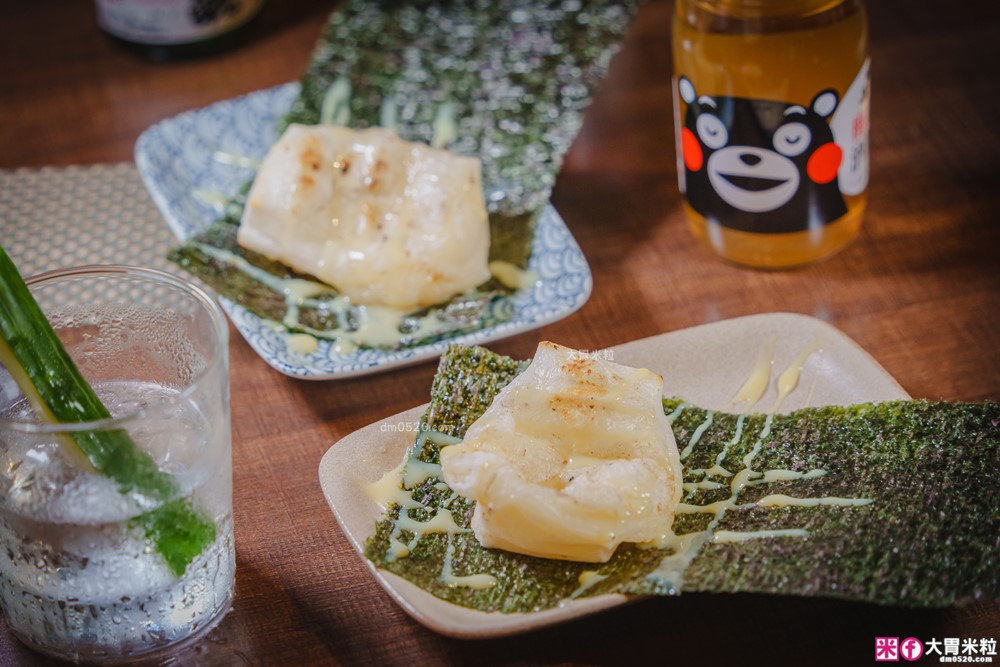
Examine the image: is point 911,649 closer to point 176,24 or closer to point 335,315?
point 335,315

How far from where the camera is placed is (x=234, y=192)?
164cm

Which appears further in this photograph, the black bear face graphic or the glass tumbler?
the black bear face graphic

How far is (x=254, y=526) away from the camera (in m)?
1.14

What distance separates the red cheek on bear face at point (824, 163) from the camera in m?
1.31

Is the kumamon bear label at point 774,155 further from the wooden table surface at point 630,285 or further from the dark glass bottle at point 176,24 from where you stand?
the dark glass bottle at point 176,24

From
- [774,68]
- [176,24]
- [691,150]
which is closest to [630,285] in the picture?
[691,150]

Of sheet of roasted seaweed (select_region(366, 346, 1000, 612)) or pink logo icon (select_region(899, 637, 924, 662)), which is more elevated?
sheet of roasted seaweed (select_region(366, 346, 1000, 612))

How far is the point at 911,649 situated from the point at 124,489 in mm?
689

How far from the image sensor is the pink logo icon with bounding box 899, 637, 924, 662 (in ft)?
3.21

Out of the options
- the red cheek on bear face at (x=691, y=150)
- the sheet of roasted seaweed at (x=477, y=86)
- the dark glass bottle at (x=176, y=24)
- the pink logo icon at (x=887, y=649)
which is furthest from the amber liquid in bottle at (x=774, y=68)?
the dark glass bottle at (x=176, y=24)

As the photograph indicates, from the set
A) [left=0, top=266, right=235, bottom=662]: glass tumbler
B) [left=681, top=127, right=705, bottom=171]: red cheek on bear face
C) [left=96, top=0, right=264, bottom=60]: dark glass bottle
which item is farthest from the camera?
[left=96, top=0, right=264, bottom=60]: dark glass bottle

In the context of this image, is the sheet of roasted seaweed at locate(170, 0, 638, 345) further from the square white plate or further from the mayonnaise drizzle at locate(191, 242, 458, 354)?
the square white plate

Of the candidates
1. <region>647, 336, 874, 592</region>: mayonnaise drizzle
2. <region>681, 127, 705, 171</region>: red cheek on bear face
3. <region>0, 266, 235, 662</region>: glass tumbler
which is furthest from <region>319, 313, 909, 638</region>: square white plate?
<region>681, 127, 705, 171</region>: red cheek on bear face

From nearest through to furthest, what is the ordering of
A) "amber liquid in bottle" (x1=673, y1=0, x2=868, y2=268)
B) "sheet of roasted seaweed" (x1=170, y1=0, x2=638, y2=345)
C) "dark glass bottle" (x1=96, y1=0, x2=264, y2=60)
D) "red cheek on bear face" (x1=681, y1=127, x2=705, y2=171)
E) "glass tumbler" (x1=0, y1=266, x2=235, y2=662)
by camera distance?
"glass tumbler" (x1=0, y1=266, x2=235, y2=662)
"amber liquid in bottle" (x1=673, y1=0, x2=868, y2=268)
"red cheek on bear face" (x1=681, y1=127, x2=705, y2=171)
"sheet of roasted seaweed" (x1=170, y1=0, x2=638, y2=345)
"dark glass bottle" (x1=96, y1=0, x2=264, y2=60)
